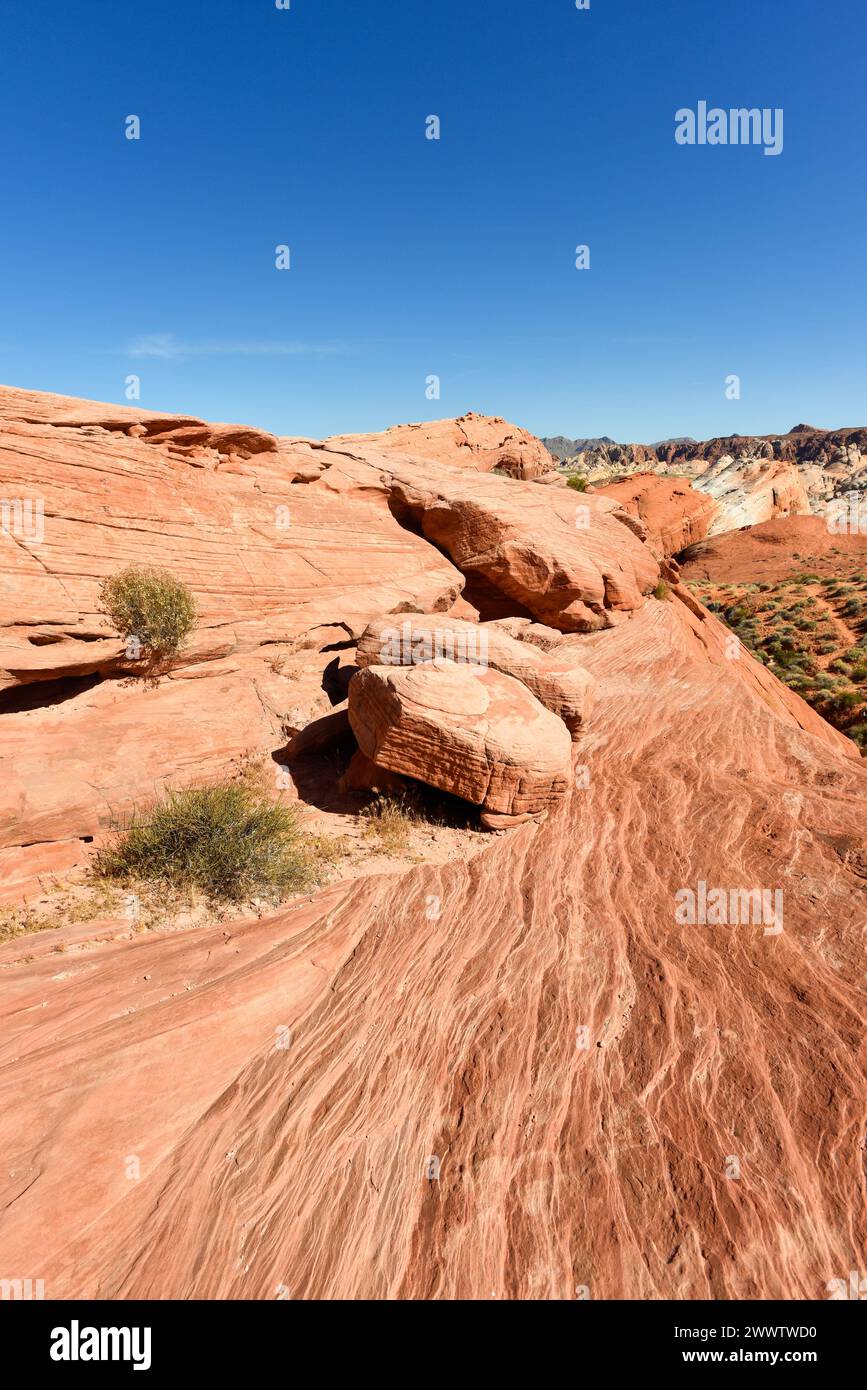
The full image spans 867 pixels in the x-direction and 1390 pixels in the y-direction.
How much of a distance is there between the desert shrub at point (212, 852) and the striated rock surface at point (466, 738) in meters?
1.97

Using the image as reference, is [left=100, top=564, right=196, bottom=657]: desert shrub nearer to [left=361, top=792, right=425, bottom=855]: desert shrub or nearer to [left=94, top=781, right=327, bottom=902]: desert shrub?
[left=94, top=781, right=327, bottom=902]: desert shrub

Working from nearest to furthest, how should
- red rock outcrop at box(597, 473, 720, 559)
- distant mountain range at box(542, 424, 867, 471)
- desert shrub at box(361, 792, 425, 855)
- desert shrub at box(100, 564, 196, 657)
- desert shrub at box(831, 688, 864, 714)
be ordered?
desert shrub at box(361, 792, 425, 855)
desert shrub at box(100, 564, 196, 657)
desert shrub at box(831, 688, 864, 714)
red rock outcrop at box(597, 473, 720, 559)
distant mountain range at box(542, 424, 867, 471)

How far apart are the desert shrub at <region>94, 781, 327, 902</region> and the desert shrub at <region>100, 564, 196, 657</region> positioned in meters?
3.64

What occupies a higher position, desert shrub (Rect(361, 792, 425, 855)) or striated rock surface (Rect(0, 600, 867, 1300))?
desert shrub (Rect(361, 792, 425, 855))

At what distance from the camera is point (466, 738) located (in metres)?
8.58

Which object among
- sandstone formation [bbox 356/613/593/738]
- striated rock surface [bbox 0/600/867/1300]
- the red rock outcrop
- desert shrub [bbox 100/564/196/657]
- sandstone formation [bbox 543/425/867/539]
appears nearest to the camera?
striated rock surface [bbox 0/600/867/1300]

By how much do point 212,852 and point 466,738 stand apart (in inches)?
146

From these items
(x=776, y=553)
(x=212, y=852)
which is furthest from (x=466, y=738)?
(x=776, y=553)

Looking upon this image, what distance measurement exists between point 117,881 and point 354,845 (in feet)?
10.1

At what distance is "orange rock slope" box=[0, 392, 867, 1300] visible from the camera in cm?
341

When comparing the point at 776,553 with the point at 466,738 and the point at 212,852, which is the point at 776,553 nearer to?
the point at 466,738

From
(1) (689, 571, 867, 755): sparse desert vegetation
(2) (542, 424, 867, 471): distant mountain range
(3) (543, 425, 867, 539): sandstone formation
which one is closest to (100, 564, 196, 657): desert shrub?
(1) (689, 571, 867, 755): sparse desert vegetation

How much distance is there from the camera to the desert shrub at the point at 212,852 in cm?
728
